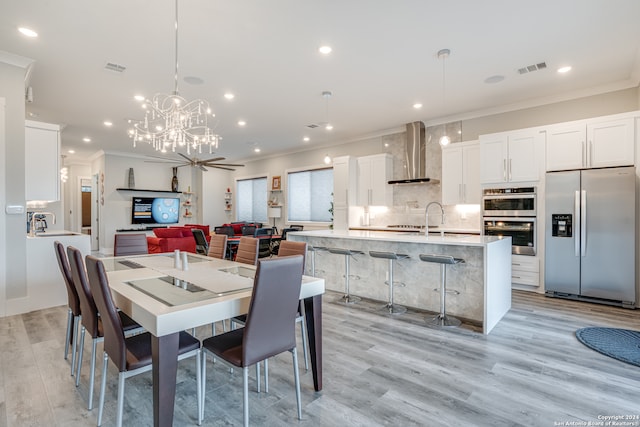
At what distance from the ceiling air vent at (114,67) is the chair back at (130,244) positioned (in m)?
2.10

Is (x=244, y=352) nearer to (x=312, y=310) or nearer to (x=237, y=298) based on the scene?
(x=237, y=298)

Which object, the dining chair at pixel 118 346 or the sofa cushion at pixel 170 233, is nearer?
the dining chair at pixel 118 346

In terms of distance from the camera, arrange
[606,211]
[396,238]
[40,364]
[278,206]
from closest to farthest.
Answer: [40,364]
[396,238]
[606,211]
[278,206]

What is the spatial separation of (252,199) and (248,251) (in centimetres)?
795

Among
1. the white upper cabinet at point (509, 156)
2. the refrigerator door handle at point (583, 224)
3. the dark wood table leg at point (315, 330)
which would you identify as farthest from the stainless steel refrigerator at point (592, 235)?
the dark wood table leg at point (315, 330)

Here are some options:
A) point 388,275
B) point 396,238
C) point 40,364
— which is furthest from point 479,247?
point 40,364

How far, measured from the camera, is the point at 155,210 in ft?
34.0

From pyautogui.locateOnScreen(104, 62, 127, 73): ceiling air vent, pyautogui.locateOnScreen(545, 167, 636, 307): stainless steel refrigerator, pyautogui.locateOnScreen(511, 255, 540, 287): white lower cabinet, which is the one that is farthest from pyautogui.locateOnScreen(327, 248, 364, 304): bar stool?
pyautogui.locateOnScreen(104, 62, 127, 73): ceiling air vent

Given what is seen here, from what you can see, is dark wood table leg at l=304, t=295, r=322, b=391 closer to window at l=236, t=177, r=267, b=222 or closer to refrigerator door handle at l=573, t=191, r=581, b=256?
refrigerator door handle at l=573, t=191, r=581, b=256

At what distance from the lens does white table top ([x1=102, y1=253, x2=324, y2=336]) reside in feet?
5.27

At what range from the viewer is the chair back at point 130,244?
378cm

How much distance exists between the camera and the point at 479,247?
11.7 ft

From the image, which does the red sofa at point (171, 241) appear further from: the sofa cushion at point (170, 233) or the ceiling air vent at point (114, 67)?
the ceiling air vent at point (114, 67)

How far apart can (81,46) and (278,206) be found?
6.60m
